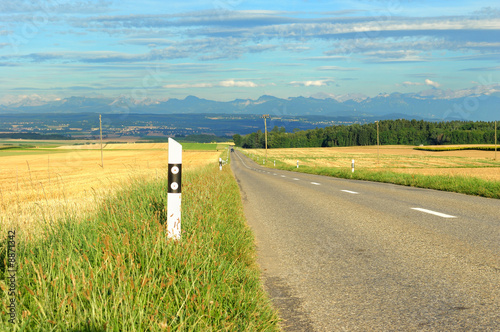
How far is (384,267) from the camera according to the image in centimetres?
567

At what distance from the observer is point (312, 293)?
477 cm

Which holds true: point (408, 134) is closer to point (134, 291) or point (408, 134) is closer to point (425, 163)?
point (425, 163)

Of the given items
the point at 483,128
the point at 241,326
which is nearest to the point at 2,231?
the point at 241,326

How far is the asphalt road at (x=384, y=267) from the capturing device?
400 centimetres

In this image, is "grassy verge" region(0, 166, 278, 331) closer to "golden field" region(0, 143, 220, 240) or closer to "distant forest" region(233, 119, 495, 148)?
"golden field" region(0, 143, 220, 240)

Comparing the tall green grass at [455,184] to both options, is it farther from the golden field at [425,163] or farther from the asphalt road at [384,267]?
the asphalt road at [384,267]

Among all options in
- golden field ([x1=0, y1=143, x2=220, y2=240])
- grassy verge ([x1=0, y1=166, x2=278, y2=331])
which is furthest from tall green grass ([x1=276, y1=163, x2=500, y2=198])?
grassy verge ([x1=0, y1=166, x2=278, y2=331])

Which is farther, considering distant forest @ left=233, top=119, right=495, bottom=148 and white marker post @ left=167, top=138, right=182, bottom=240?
distant forest @ left=233, top=119, right=495, bottom=148

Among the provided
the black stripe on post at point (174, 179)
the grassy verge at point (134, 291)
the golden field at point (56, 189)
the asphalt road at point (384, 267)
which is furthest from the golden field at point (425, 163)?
the grassy verge at point (134, 291)

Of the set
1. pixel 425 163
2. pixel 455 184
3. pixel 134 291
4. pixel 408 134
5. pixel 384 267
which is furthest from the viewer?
pixel 408 134

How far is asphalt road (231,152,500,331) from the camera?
4000 millimetres

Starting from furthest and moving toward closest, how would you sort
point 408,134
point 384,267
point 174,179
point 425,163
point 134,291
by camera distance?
point 408,134 < point 425,163 < point 384,267 < point 174,179 < point 134,291

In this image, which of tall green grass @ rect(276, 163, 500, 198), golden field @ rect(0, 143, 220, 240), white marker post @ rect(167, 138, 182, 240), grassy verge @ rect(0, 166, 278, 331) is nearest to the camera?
A: grassy verge @ rect(0, 166, 278, 331)

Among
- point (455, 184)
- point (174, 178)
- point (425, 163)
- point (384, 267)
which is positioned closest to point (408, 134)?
point (425, 163)
